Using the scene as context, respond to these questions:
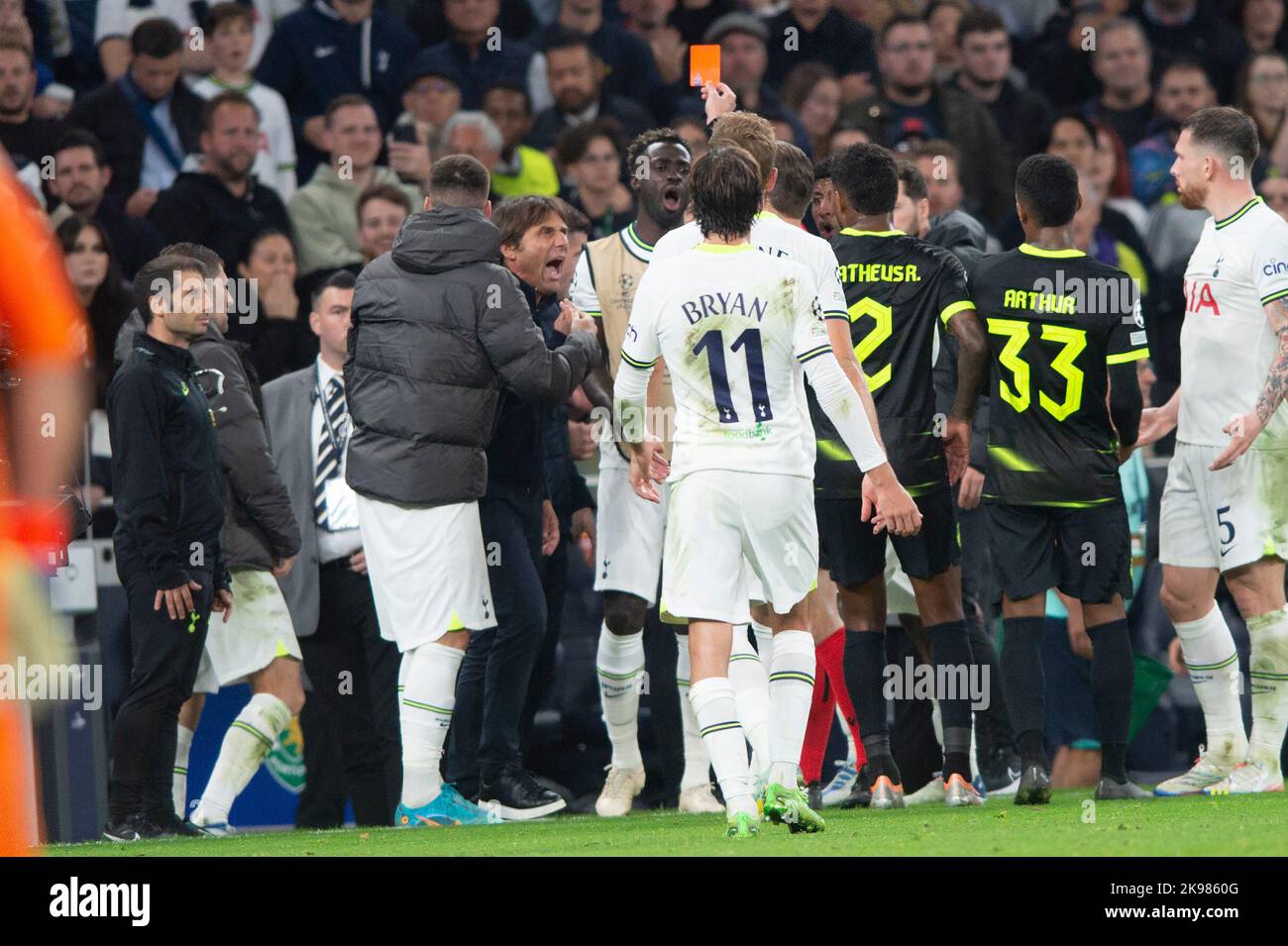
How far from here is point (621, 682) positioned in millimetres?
8641

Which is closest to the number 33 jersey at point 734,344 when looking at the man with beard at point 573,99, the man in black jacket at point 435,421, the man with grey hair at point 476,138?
the man in black jacket at point 435,421

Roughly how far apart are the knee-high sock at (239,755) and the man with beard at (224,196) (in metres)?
3.52

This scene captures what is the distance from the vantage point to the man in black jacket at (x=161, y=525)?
7.59m

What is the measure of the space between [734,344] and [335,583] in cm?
351

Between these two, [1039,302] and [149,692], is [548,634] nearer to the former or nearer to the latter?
[149,692]

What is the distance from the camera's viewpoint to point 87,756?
893cm

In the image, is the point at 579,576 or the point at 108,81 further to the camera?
the point at 108,81

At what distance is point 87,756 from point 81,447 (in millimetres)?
1498

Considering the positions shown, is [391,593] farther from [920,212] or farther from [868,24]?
[868,24]

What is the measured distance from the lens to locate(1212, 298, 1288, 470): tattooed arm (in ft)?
24.7

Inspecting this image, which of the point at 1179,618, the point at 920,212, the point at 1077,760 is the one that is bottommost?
the point at 1077,760

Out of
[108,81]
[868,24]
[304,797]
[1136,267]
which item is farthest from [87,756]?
[868,24]

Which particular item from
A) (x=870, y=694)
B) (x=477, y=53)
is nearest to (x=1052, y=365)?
(x=870, y=694)

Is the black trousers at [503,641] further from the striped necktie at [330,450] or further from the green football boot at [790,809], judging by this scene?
the green football boot at [790,809]
